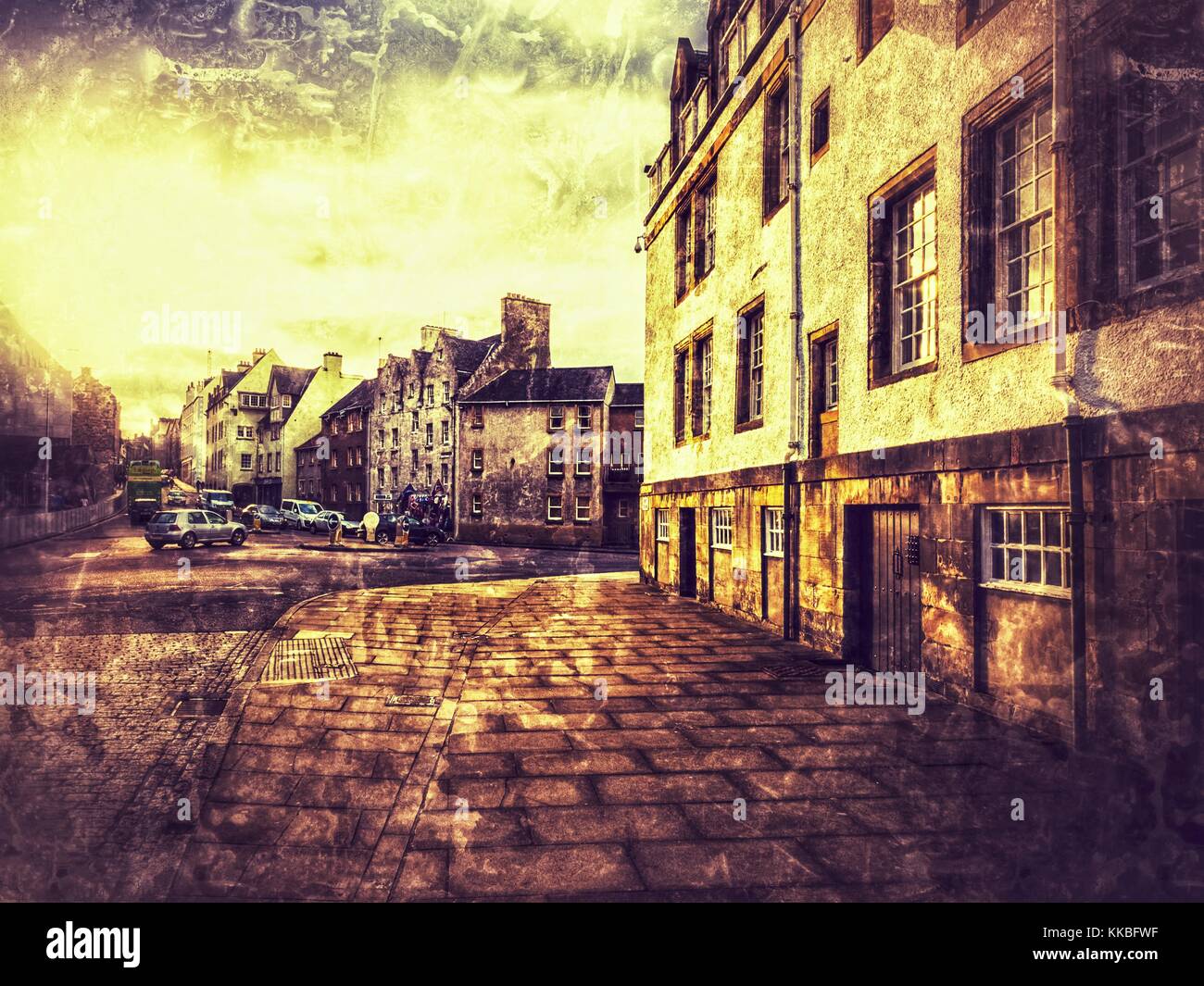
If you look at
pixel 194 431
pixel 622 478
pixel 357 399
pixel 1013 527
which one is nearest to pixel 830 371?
pixel 1013 527

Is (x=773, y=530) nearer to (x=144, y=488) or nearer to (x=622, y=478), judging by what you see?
(x=622, y=478)

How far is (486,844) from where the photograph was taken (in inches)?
169

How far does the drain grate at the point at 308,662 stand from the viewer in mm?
8383

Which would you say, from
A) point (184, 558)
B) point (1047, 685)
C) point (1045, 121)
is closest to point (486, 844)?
point (1047, 685)

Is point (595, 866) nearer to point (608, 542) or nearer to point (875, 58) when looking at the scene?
point (875, 58)

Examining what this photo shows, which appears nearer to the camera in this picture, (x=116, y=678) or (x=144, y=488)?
(x=116, y=678)

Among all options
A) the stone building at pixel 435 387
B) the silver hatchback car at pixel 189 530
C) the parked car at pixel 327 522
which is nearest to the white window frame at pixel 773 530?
the silver hatchback car at pixel 189 530

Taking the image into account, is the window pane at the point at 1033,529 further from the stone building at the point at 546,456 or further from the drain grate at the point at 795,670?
the stone building at the point at 546,456

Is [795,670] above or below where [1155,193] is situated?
below

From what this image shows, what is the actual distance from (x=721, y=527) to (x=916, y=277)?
24.6 feet

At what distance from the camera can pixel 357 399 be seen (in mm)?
62094

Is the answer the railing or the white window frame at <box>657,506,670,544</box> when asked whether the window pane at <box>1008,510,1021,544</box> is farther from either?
the railing

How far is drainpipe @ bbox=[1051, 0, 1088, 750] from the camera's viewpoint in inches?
233

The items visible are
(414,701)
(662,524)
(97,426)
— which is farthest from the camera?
(97,426)
